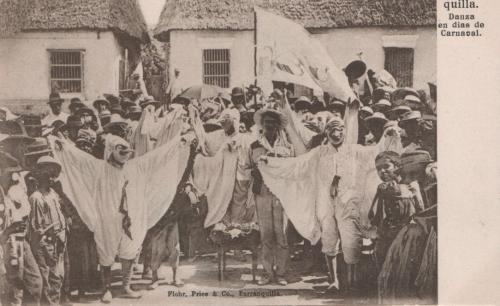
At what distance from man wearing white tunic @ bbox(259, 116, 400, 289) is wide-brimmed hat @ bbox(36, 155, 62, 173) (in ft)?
5.06

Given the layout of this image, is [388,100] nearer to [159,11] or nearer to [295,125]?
[295,125]

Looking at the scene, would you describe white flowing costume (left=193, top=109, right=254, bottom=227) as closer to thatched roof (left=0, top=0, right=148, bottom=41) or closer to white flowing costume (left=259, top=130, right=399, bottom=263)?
white flowing costume (left=259, top=130, right=399, bottom=263)

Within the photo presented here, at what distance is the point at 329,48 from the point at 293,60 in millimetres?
301

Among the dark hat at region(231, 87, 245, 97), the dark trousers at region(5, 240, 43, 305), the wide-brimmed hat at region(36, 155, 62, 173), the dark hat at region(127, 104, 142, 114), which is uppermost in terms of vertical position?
the dark hat at region(231, 87, 245, 97)

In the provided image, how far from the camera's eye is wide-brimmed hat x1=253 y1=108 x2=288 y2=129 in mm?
5090

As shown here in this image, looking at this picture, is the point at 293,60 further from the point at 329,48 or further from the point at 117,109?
the point at 117,109

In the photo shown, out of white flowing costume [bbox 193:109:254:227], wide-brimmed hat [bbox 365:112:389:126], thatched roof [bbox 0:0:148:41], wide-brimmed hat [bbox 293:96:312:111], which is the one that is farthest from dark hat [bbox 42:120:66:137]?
wide-brimmed hat [bbox 365:112:389:126]

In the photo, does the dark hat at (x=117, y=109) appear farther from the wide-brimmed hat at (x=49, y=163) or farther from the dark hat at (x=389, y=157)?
the dark hat at (x=389, y=157)

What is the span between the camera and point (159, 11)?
5.21 meters

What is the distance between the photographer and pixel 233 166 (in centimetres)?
512

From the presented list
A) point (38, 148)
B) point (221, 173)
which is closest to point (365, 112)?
point (221, 173)

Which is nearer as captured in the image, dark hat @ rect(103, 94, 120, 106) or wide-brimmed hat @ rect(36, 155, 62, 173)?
wide-brimmed hat @ rect(36, 155, 62, 173)

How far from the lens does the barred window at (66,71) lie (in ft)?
17.1

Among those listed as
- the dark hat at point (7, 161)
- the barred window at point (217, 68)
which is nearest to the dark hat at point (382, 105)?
the barred window at point (217, 68)
